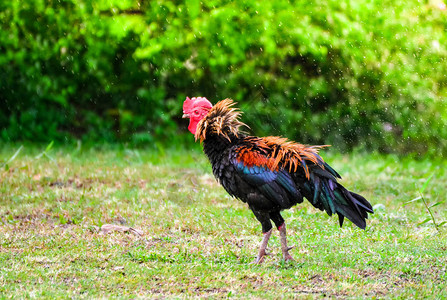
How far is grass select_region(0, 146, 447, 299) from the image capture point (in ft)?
14.8

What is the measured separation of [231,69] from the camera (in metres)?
11.1

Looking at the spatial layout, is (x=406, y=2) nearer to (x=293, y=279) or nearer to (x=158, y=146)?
(x=158, y=146)

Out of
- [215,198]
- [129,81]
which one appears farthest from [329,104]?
[215,198]

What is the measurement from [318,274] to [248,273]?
1.71 ft

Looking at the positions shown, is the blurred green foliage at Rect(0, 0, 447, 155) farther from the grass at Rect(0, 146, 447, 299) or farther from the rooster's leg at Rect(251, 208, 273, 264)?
the rooster's leg at Rect(251, 208, 273, 264)

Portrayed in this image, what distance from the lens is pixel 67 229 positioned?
613cm

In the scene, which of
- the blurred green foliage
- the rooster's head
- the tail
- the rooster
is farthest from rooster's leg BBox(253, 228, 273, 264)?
the blurred green foliage

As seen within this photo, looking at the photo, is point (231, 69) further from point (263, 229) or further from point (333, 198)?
point (333, 198)

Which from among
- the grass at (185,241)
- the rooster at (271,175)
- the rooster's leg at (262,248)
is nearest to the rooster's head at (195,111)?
the rooster at (271,175)

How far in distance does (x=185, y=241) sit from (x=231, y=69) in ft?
19.2

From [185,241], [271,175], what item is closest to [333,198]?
[271,175]

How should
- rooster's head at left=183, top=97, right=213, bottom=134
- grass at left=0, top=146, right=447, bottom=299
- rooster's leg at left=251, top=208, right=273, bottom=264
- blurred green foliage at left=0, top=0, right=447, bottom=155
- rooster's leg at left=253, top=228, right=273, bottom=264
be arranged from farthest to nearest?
blurred green foliage at left=0, top=0, right=447, bottom=155, rooster's head at left=183, top=97, right=213, bottom=134, rooster's leg at left=253, top=228, right=273, bottom=264, rooster's leg at left=251, top=208, right=273, bottom=264, grass at left=0, top=146, right=447, bottom=299

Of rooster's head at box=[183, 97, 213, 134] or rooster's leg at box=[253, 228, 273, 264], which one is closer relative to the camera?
rooster's leg at box=[253, 228, 273, 264]

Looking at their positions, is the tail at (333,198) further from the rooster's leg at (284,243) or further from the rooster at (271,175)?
the rooster's leg at (284,243)
